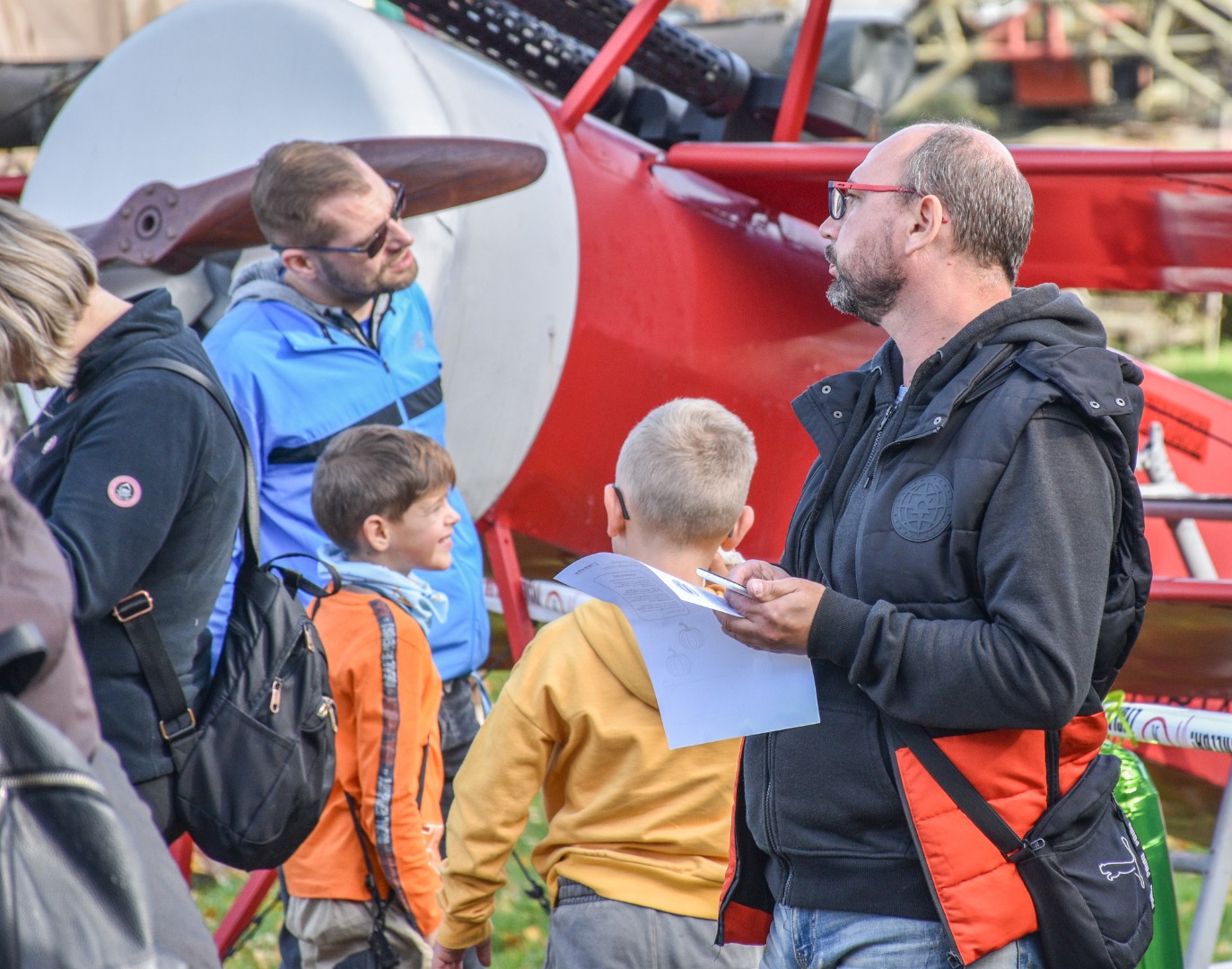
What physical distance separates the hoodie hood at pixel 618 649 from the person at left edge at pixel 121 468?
1.93 feet

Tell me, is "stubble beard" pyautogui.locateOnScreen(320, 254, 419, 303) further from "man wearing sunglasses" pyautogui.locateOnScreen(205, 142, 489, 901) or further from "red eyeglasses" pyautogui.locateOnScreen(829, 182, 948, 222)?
"red eyeglasses" pyautogui.locateOnScreen(829, 182, 948, 222)

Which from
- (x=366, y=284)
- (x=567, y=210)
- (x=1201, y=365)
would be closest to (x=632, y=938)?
(x=366, y=284)

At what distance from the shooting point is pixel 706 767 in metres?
2.12

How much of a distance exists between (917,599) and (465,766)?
841 mm

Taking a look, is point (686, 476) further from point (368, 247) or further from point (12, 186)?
point (12, 186)

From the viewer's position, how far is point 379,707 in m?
2.54

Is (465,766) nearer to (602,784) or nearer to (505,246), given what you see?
(602,784)

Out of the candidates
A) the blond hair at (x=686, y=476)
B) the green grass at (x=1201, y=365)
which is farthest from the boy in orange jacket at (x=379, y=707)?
the green grass at (x=1201, y=365)

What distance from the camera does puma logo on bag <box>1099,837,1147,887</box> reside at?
1.62 metres

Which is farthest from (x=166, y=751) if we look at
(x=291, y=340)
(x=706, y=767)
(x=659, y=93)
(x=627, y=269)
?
(x=659, y=93)

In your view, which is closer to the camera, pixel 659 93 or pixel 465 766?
pixel 465 766

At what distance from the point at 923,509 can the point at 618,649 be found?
635mm

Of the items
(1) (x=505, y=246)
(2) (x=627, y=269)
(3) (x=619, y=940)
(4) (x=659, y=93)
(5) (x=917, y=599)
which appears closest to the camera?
(5) (x=917, y=599)

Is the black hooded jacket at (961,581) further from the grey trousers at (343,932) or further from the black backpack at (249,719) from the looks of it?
the grey trousers at (343,932)
